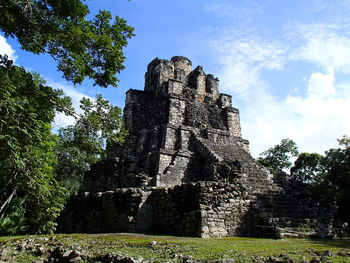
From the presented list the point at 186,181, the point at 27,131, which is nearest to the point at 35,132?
the point at 27,131

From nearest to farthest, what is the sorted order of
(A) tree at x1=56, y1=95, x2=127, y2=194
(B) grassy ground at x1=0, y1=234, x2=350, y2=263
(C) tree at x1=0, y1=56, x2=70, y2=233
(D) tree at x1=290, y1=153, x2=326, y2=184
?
(B) grassy ground at x1=0, y1=234, x2=350, y2=263
(C) tree at x1=0, y1=56, x2=70, y2=233
(A) tree at x1=56, y1=95, x2=127, y2=194
(D) tree at x1=290, y1=153, x2=326, y2=184

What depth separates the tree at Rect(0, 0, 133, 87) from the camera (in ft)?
20.0

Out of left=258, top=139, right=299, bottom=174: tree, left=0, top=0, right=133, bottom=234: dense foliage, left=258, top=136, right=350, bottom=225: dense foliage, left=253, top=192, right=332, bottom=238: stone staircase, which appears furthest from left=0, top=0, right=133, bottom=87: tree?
left=258, top=139, right=299, bottom=174: tree

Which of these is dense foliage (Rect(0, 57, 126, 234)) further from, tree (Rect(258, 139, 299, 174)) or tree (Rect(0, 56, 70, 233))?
tree (Rect(258, 139, 299, 174))

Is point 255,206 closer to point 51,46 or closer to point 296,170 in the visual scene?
point 51,46

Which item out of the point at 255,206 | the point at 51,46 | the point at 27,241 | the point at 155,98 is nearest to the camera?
the point at 27,241

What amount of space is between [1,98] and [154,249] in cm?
407

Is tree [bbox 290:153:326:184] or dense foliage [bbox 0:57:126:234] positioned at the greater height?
tree [bbox 290:153:326:184]

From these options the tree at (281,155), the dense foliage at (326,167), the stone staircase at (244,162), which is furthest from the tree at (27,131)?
the tree at (281,155)

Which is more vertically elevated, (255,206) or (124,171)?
(124,171)

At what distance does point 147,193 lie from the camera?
8789 mm

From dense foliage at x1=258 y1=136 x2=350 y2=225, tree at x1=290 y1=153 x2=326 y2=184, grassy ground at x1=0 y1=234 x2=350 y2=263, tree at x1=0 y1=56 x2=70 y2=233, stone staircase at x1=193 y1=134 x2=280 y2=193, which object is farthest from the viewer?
tree at x1=290 y1=153 x2=326 y2=184

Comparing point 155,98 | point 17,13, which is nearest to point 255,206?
point 17,13

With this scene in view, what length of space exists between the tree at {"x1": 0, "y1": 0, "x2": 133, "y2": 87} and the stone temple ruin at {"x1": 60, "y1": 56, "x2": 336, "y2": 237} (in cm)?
404
